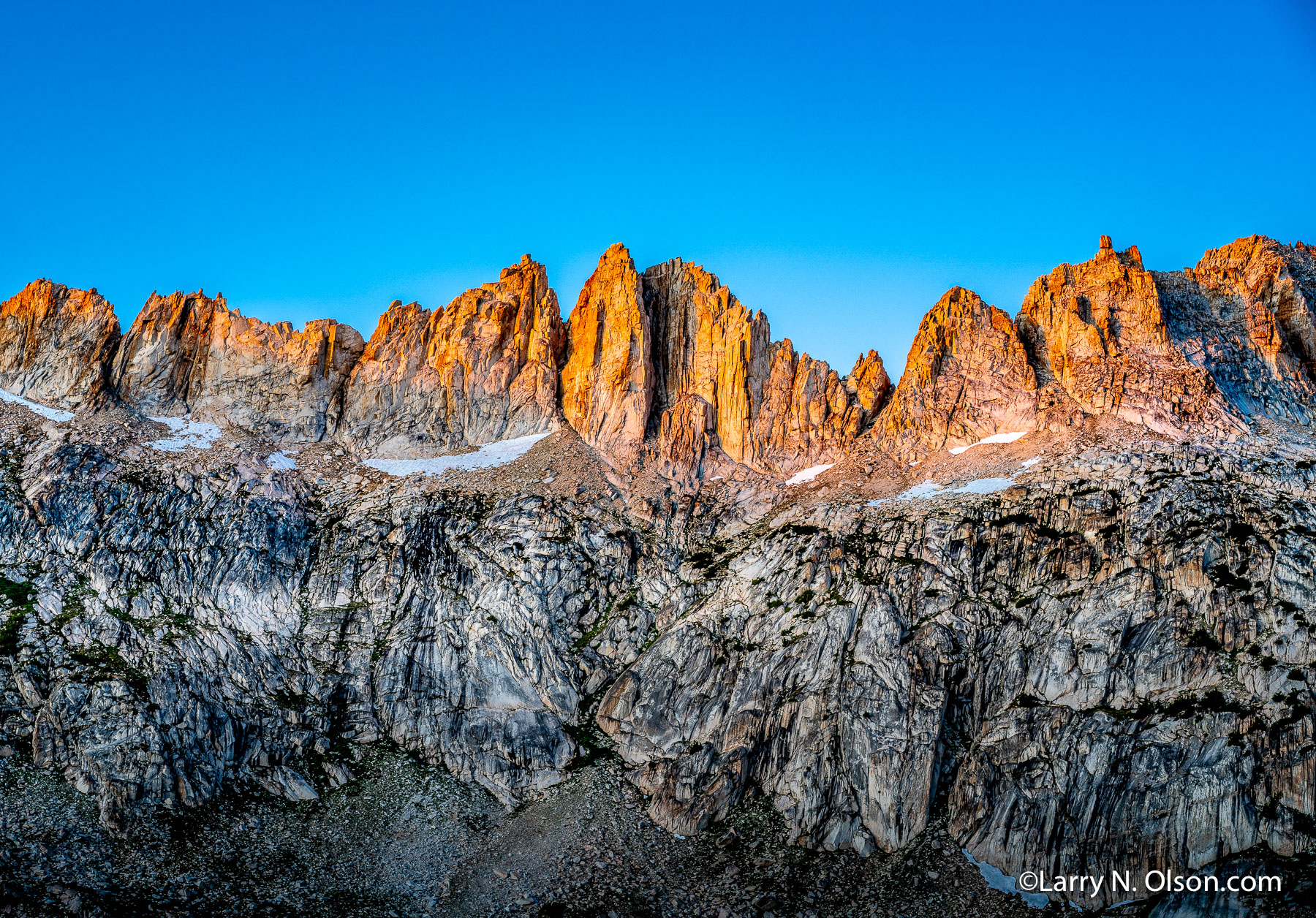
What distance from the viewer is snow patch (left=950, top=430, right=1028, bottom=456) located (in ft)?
286

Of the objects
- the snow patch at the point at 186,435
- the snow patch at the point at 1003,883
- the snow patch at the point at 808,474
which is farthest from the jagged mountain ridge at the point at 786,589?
the snow patch at the point at 186,435

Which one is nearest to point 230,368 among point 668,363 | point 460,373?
point 460,373

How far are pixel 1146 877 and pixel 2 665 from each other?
253 ft

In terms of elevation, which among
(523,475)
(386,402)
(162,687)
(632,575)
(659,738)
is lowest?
(659,738)

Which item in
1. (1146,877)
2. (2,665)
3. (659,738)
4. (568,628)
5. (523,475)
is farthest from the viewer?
(523,475)

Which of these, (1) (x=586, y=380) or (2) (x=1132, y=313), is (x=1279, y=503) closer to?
(2) (x=1132, y=313)

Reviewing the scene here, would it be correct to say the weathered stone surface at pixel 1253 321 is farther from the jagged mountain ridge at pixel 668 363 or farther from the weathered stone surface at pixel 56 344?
the weathered stone surface at pixel 56 344

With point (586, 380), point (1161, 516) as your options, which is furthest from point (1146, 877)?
point (586, 380)

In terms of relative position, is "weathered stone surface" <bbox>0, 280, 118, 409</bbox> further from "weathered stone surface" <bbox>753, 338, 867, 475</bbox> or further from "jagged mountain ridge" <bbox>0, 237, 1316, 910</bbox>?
"weathered stone surface" <bbox>753, 338, 867, 475</bbox>

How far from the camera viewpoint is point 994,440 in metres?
88.1

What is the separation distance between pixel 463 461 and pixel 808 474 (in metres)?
36.7

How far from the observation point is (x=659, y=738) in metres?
67.3

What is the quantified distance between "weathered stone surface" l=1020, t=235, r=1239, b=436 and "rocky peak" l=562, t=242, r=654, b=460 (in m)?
43.0

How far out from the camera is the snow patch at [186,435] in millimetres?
88750
